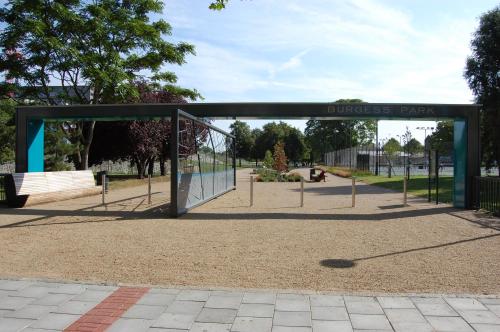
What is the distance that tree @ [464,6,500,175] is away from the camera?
2636 cm

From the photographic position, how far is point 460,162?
14.4 metres

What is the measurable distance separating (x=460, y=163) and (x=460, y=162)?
0.03m

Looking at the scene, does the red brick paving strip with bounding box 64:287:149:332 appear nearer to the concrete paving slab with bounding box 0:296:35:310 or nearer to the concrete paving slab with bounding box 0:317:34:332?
→ the concrete paving slab with bounding box 0:317:34:332

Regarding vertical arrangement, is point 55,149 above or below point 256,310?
above

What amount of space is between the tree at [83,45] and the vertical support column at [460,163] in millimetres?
13313

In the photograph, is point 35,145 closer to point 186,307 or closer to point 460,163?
point 186,307

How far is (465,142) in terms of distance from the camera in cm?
1409

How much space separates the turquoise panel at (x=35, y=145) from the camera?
15227mm

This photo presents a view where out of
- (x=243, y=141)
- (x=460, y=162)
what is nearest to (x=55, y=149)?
(x=460, y=162)

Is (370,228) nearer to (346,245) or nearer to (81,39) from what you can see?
(346,245)

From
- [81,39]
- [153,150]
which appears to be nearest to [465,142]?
[81,39]

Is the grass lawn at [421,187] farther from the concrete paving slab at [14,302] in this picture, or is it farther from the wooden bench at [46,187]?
the concrete paving slab at [14,302]

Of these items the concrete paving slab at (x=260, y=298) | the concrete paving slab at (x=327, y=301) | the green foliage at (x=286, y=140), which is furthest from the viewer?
the green foliage at (x=286, y=140)

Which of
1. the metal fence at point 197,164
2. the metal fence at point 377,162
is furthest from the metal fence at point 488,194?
the metal fence at point 377,162
